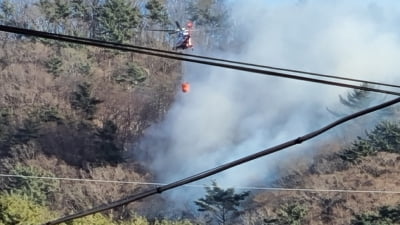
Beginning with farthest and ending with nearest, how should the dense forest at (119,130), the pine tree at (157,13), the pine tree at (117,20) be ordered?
the pine tree at (157,13), the pine tree at (117,20), the dense forest at (119,130)

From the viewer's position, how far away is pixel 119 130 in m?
27.2

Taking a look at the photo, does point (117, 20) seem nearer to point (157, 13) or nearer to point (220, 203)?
point (157, 13)

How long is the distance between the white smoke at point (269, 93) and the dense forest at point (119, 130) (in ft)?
A: 3.08

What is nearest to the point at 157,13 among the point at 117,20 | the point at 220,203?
the point at 117,20

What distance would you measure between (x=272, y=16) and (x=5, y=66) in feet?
38.8

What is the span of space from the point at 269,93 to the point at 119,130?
21.8 feet

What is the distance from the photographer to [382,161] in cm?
2227

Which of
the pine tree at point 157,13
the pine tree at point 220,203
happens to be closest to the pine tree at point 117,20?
the pine tree at point 157,13

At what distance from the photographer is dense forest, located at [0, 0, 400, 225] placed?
20.8m

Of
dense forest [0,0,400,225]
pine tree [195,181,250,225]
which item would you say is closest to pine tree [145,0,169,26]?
dense forest [0,0,400,225]

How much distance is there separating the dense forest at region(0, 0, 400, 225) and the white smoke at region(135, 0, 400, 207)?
36.9 inches

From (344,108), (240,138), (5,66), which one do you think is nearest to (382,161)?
(344,108)

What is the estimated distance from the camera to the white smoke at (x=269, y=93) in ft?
89.7

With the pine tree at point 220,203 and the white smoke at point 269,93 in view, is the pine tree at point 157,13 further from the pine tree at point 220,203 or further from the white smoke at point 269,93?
the pine tree at point 220,203
